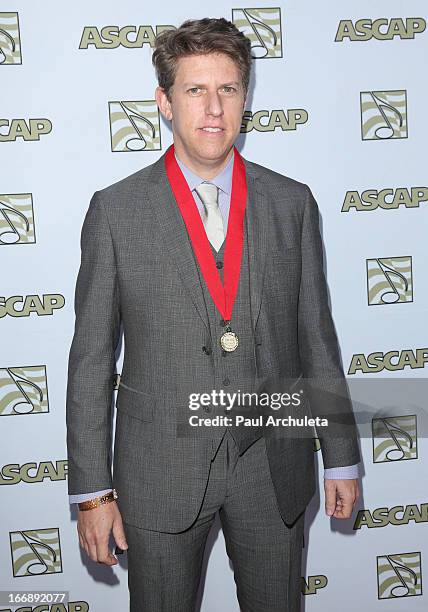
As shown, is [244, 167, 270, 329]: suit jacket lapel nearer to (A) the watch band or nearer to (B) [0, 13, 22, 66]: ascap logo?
(A) the watch band

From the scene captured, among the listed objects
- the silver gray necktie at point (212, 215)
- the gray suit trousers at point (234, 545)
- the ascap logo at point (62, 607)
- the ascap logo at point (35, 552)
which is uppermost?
the silver gray necktie at point (212, 215)

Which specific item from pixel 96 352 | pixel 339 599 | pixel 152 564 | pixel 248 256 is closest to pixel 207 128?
pixel 248 256

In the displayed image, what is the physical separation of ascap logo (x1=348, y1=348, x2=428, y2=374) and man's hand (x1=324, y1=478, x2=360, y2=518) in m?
0.83

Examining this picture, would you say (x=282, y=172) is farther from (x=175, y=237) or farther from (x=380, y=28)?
(x=175, y=237)

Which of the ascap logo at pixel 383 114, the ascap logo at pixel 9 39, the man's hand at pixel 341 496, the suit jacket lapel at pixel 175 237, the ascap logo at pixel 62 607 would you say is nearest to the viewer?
the suit jacket lapel at pixel 175 237

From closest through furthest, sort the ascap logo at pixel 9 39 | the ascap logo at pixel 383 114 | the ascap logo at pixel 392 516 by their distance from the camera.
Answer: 1. the ascap logo at pixel 9 39
2. the ascap logo at pixel 383 114
3. the ascap logo at pixel 392 516

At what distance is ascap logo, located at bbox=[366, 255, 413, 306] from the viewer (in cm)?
303

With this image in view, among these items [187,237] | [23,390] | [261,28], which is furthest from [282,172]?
[23,390]

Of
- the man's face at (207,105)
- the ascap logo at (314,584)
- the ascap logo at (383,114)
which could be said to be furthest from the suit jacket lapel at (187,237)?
the ascap logo at (314,584)

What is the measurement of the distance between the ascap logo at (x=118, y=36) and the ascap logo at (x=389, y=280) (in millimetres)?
1262

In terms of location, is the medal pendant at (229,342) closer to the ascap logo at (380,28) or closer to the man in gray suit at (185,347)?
the man in gray suit at (185,347)

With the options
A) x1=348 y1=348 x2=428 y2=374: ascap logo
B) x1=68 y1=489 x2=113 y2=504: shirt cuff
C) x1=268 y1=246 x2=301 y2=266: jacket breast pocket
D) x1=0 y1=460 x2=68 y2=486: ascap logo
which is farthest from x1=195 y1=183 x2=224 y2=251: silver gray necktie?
x1=0 y1=460 x2=68 y2=486: ascap logo

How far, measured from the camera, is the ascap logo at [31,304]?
2.82 metres

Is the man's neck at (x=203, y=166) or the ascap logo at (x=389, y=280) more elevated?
the man's neck at (x=203, y=166)
